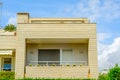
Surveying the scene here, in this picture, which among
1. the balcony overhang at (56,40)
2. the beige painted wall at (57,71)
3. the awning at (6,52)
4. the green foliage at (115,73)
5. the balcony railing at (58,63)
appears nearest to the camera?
the green foliage at (115,73)

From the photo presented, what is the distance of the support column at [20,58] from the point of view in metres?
40.1

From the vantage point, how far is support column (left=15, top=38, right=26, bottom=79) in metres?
40.1

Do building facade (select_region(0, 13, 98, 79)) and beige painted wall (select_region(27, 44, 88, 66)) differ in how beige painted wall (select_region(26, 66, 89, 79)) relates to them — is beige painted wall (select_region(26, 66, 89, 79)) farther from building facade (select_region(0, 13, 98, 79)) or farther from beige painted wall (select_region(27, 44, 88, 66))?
beige painted wall (select_region(27, 44, 88, 66))

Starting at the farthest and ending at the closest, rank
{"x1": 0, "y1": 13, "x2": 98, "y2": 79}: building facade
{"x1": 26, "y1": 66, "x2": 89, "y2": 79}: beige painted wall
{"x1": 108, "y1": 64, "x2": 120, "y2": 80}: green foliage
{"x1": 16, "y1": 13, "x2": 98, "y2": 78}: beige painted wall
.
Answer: {"x1": 16, "y1": 13, "x2": 98, "y2": 78}: beige painted wall → {"x1": 0, "y1": 13, "x2": 98, "y2": 79}: building facade → {"x1": 26, "y1": 66, "x2": 89, "y2": 79}: beige painted wall → {"x1": 108, "y1": 64, "x2": 120, "y2": 80}: green foliage

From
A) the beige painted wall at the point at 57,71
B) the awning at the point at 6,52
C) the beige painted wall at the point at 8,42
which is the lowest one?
the beige painted wall at the point at 57,71

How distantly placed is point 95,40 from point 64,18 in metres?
9.33

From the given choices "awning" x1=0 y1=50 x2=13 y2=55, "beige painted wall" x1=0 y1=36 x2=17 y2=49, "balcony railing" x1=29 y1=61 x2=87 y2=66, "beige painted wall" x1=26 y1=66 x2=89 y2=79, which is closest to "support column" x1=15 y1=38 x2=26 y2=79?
"beige painted wall" x1=26 y1=66 x2=89 y2=79

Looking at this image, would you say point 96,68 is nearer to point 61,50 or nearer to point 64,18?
point 61,50

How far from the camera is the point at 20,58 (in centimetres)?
4047

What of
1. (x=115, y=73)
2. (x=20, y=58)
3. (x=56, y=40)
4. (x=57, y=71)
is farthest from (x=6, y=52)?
(x=115, y=73)

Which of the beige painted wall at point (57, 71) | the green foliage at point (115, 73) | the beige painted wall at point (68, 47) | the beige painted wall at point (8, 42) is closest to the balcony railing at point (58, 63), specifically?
the beige painted wall at point (68, 47)

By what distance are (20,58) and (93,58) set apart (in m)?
9.34

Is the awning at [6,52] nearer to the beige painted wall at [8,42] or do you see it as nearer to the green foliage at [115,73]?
the beige painted wall at [8,42]

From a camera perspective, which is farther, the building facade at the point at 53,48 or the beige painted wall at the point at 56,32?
the beige painted wall at the point at 56,32
